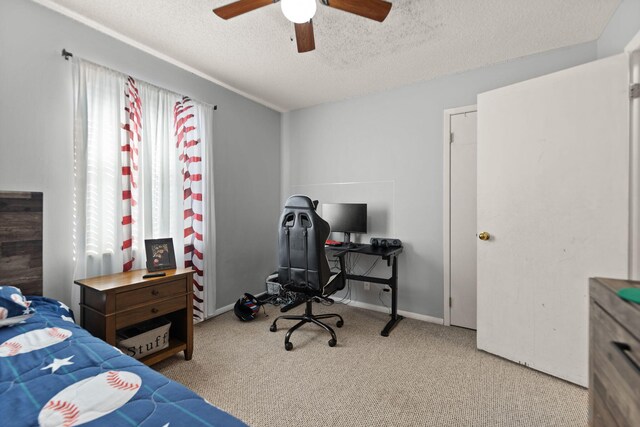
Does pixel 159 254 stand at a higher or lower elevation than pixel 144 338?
higher

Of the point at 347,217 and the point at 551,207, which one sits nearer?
the point at 551,207

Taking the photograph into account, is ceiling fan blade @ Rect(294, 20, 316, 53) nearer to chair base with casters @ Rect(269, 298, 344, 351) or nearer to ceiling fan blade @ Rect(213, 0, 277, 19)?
ceiling fan blade @ Rect(213, 0, 277, 19)

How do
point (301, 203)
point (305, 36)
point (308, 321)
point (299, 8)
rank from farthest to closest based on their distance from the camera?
1. point (308, 321)
2. point (301, 203)
3. point (305, 36)
4. point (299, 8)

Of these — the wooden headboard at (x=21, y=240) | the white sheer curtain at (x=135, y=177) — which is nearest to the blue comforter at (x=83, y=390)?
the wooden headboard at (x=21, y=240)

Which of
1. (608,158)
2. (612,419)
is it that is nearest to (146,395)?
(612,419)

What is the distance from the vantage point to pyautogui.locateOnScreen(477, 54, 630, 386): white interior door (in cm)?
184

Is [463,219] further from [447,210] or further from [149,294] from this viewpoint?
[149,294]

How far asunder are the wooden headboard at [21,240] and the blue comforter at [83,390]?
675 millimetres

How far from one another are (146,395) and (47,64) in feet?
7.55

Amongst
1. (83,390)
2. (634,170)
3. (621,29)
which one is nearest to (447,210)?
(634,170)

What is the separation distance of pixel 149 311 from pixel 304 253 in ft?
3.92

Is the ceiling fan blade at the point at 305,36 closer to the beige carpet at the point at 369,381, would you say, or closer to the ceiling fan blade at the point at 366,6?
the ceiling fan blade at the point at 366,6

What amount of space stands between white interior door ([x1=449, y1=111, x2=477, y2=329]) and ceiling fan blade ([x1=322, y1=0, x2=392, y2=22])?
1624mm

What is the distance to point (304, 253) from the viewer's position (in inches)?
99.3
